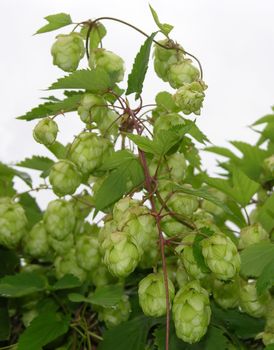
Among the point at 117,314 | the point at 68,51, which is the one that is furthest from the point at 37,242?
the point at 68,51

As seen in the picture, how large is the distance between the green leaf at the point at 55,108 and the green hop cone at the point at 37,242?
35cm

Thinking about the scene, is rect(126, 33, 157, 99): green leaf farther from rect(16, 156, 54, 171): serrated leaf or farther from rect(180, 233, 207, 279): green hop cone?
rect(16, 156, 54, 171): serrated leaf

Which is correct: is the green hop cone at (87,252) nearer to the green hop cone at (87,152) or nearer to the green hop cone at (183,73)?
the green hop cone at (87,152)

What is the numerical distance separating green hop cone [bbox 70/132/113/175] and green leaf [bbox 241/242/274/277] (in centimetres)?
42

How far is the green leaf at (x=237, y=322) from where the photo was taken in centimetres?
190

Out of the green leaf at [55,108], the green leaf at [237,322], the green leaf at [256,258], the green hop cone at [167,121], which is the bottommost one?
the green leaf at [237,322]

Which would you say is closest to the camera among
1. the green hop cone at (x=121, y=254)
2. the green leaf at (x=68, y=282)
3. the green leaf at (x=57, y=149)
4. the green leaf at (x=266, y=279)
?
the green hop cone at (x=121, y=254)

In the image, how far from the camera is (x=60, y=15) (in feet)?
6.31

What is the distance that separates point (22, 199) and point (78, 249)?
70cm

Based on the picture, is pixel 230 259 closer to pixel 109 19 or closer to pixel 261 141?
pixel 109 19

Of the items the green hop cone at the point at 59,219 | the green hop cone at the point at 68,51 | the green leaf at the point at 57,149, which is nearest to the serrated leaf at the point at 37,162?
the green leaf at the point at 57,149

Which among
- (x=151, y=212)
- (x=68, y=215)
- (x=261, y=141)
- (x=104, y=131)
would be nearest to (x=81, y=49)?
(x=104, y=131)

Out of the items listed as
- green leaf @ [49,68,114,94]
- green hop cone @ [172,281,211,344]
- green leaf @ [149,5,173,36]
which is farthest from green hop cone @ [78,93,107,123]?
green hop cone @ [172,281,211,344]

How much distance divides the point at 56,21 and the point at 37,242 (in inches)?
24.7
